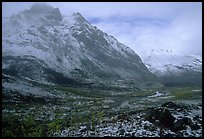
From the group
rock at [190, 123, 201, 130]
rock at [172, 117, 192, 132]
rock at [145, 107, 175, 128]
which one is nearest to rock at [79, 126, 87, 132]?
rock at [145, 107, 175, 128]

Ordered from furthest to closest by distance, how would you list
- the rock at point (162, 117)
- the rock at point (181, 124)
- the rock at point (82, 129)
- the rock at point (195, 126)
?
the rock at point (82, 129)
the rock at point (162, 117)
the rock at point (195, 126)
the rock at point (181, 124)

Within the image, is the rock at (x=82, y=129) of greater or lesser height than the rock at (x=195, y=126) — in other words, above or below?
below

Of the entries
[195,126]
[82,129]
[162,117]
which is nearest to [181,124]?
[195,126]

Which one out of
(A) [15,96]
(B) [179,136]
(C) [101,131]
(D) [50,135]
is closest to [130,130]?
(C) [101,131]

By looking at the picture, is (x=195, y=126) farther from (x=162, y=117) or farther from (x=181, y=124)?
(x=162, y=117)

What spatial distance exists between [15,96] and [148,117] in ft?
183

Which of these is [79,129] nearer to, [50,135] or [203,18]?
[50,135]

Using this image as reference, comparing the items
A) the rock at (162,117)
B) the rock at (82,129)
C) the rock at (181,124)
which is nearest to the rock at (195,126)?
the rock at (181,124)

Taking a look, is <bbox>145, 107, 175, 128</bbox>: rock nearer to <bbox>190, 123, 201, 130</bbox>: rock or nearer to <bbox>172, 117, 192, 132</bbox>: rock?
<bbox>172, 117, 192, 132</bbox>: rock

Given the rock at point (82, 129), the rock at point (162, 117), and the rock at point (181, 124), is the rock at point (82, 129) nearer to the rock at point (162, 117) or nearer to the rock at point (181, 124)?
the rock at point (162, 117)

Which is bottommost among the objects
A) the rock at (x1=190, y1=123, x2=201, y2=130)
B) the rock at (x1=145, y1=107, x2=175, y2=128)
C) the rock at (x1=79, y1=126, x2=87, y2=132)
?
the rock at (x1=79, y1=126, x2=87, y2=132)

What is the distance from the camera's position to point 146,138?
34594mm

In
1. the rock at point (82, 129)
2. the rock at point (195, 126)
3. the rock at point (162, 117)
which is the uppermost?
the rock at point (162, 117)

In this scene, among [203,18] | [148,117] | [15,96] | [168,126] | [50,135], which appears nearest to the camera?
[203,18]
